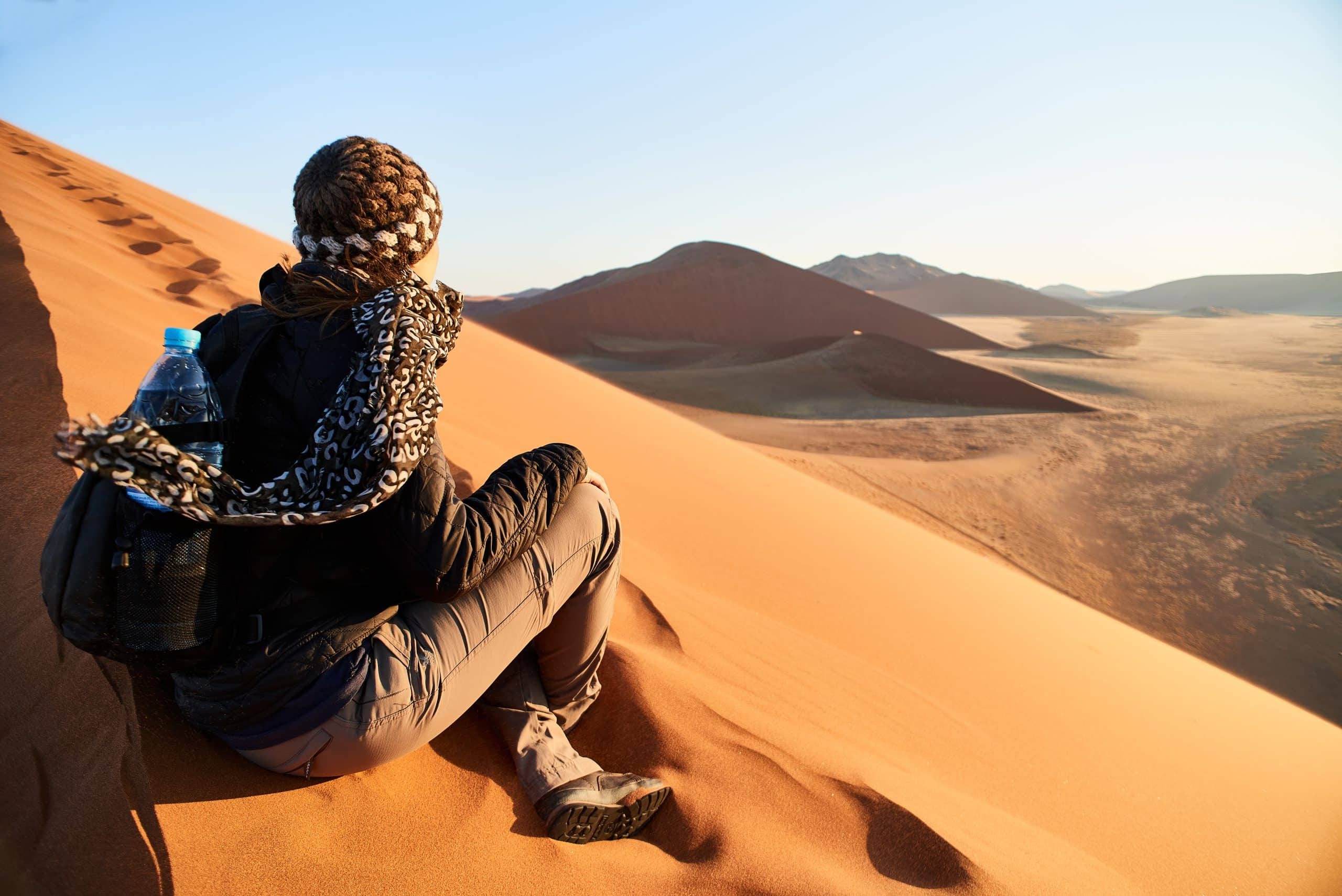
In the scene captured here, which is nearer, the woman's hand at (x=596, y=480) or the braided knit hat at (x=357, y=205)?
the braided knit hat at (x=357, y=205)

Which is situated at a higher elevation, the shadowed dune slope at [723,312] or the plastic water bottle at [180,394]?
the shadowed dune slope at [723,312]

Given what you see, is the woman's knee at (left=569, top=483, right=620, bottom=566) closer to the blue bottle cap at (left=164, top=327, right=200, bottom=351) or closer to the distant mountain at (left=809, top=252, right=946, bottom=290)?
the blue bottle cap at (left=164, top=327, right=200, bottom=351)

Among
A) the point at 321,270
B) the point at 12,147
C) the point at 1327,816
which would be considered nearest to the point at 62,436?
the point at 321,270

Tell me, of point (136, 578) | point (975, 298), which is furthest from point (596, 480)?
point (975, 298)

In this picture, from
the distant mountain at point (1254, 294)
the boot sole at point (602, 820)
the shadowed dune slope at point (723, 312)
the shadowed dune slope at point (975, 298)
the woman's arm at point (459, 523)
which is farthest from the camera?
the distant mountain at point (1254, 294)

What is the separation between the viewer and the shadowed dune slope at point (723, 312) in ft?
97.7

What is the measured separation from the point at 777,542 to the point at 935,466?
612cm

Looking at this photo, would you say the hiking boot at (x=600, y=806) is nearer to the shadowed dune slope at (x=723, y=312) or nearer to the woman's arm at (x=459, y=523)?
the woman's arm at (x=459, y=523)

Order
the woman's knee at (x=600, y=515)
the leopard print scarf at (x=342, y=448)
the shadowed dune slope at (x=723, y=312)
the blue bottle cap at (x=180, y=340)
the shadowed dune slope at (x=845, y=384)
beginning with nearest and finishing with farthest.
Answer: the leopard print scarf at (x=342, y=448) → the blue bottle cap at (x=180, y=340) → the woman's knee at (x=600, y=515) → the shadowed dune slope at (x=845, y=384) → the shadowed dune slope at (x=723, y=312)

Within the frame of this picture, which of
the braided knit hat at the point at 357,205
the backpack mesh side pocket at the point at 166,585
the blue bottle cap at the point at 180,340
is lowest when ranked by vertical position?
the backpack mesh side pocket at the point at 166,585

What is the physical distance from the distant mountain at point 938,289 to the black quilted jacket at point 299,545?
190 feet

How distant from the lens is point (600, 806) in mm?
1762

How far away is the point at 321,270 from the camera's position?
1563mm

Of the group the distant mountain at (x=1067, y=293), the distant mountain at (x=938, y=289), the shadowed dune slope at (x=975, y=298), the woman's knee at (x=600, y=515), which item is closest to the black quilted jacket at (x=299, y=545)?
the woman's knee at (x=600, y=515)
